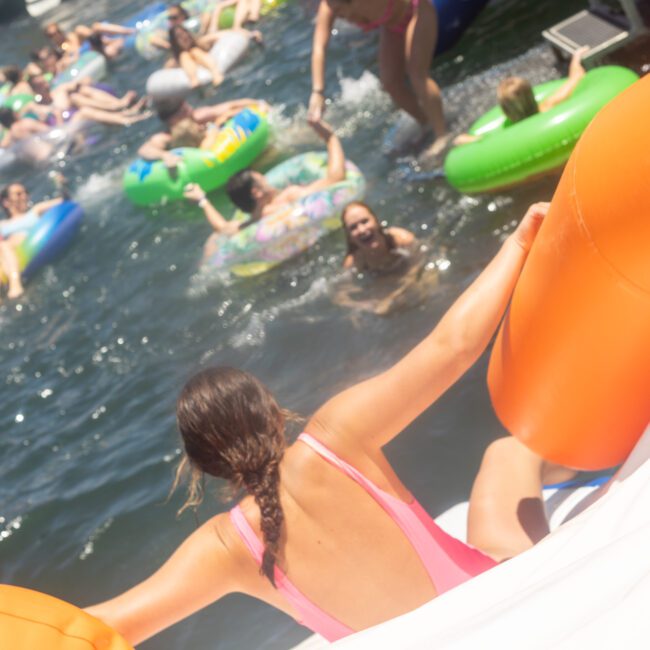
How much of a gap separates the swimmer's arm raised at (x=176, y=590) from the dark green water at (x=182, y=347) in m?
1.48

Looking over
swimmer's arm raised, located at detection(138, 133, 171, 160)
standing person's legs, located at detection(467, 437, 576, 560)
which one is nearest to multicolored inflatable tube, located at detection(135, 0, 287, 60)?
swimmer's arm raised, located at detection(138, 133, 171, 160)

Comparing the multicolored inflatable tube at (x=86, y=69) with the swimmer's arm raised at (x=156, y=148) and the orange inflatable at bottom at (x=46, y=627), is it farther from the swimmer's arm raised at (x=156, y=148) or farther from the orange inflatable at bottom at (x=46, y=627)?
the orange inflatable at bottom at (x=46, y=627)

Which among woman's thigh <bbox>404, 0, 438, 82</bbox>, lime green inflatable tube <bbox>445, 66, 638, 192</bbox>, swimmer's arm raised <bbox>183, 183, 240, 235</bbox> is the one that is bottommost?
swimmer's arm raised <bbox>183, 183, 240, 235</bbox>

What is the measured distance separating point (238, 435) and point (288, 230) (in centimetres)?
442

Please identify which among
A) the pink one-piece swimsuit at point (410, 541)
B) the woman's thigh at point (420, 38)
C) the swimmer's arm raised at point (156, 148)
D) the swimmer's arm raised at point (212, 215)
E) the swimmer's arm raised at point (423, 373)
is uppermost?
the swimmer's arm raised at point (423, 373)

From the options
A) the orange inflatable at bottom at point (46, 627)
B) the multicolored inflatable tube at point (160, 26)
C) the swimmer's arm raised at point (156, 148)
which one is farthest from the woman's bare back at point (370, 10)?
the multicolored inflatable tube at point (160, 26)

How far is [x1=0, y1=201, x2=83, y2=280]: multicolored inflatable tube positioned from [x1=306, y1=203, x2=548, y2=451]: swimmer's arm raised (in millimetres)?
6800

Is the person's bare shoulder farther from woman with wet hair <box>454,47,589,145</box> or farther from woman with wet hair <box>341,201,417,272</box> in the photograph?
woman with wet hair <box>454,47,589,145</box>

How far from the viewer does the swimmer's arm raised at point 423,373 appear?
226cm

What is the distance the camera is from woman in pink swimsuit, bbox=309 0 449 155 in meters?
6.31

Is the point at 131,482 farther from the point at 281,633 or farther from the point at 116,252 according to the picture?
the point at 116,252

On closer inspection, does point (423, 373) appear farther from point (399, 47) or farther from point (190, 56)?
point (190, 56)

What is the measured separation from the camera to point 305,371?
559 centimetres

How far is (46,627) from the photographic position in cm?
171
